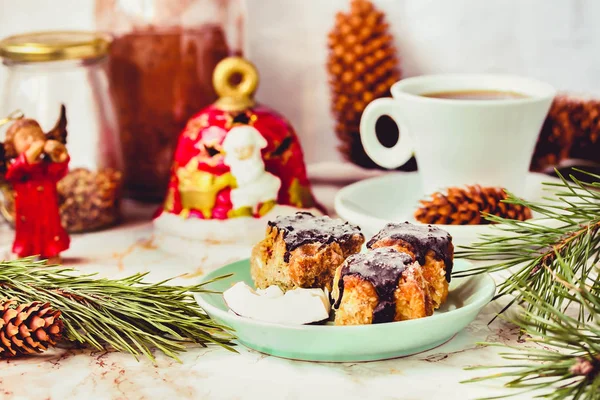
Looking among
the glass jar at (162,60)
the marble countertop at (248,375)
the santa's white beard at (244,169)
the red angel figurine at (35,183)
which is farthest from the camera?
the glass jar at (162,60)

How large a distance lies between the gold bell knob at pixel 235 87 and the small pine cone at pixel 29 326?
1.26ft

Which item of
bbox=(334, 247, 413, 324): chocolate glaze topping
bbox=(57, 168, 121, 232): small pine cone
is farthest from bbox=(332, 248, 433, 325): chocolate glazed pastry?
bbox=(57, 168, 121, 232): small pine cone

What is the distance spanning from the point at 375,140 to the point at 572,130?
0.25 metres

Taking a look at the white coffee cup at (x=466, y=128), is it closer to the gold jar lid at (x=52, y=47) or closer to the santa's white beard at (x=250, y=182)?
the santa's white beard at (x=250, y=182)

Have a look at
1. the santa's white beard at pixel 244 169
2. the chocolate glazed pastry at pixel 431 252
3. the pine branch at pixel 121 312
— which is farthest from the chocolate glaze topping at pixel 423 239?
the santa's white beard at pixel 244 169

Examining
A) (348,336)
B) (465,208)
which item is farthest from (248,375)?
(465,208)

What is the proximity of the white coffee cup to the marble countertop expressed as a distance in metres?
0.24

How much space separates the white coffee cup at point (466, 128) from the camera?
31.4 inches

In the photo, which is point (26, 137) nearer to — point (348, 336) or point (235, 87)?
point (235, 87)

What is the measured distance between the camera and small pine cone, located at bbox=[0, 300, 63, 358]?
0.56 metres

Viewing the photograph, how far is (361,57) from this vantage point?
3.33ft

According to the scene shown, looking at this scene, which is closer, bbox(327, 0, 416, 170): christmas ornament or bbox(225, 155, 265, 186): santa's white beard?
bbox(225, 155, 265, 186): santa's white beard

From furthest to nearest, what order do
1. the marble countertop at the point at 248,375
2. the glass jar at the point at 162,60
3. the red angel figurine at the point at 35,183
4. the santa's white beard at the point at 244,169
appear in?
1. the glass jar at the point at 162,60
2. the santa's white beard at the point at 244,169
3. the red angel figurine at the point at 35,183
4. the marble countertop at the point at 248,375

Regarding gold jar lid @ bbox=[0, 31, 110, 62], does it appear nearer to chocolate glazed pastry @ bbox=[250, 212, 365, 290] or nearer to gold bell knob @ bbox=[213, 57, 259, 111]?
gold bell knob @ bbox=[213, 57, 259, 111]
